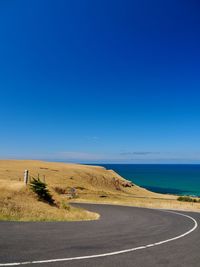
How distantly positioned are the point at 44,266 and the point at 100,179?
69.3 m

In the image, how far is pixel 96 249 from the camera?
1015cm

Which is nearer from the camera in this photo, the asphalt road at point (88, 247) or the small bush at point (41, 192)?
the asphalt road at point (88, 247)

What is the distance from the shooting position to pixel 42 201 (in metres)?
23.5

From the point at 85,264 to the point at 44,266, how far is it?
1212mm

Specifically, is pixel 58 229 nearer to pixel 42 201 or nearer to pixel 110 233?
pixel 110 233

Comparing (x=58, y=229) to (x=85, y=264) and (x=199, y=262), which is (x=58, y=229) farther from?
(x=199, y=262)

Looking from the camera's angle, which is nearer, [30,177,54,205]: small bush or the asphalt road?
the asphalt road

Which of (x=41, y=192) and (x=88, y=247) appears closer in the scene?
(x=88, y=247)

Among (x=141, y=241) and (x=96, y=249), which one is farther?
(x=141, y=241)

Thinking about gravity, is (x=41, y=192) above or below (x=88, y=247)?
above

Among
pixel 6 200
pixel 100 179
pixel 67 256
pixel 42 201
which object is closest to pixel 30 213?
pixel 6 200

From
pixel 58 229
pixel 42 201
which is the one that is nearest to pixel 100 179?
pixel 42 201

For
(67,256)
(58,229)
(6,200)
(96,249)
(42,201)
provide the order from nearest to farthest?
(67,256), (96,249), (58,229), (6,200), (42,201)

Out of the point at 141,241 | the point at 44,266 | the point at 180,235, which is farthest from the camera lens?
the point at 180,235
